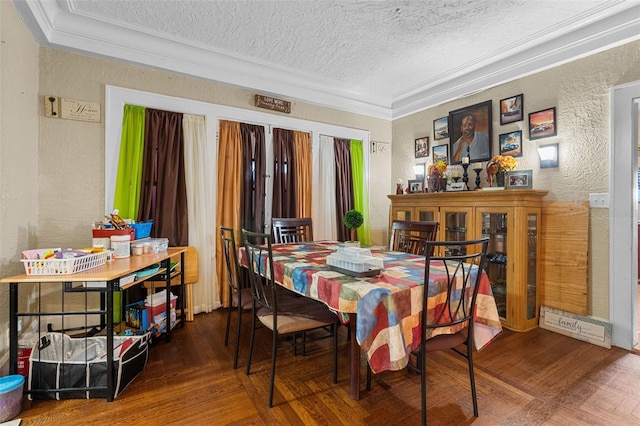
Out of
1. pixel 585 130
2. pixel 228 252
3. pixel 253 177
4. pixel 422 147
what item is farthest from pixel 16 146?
pixel 585 130

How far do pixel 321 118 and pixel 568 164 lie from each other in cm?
271

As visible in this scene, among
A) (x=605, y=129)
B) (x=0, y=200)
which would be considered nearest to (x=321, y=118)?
(x=605, y=129)

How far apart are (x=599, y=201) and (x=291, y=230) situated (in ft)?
9.11

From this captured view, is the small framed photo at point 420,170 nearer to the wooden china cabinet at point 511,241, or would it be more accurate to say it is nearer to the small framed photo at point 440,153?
the small framed photo at point 440,153

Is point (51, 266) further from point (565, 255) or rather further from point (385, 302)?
point (565, 255)

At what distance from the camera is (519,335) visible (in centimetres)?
270

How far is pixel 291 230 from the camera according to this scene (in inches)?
127

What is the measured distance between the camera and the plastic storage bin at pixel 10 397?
1.58 m

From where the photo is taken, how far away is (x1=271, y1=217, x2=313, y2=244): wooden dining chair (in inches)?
123

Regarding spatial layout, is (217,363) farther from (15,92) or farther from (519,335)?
(519,335)

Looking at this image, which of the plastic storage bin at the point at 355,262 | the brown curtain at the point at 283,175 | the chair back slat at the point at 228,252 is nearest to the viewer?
the plastic storage bin at the point at 355,262

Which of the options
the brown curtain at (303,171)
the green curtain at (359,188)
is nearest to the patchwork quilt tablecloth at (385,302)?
the brown curtain at (303,171)

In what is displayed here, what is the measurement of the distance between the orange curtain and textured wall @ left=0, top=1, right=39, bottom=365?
1500mm

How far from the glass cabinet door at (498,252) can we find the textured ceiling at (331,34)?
5.11 feet
